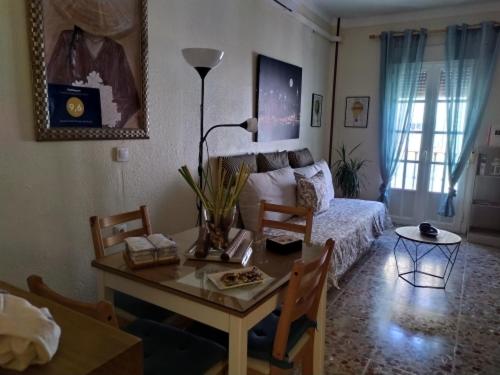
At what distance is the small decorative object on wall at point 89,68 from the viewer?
5.73ft

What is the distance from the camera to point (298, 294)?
1.34 m

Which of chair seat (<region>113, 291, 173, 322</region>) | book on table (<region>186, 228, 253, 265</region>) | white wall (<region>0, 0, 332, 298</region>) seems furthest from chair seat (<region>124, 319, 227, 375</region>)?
white wall (<region>0, 0, 332, 298</region>)

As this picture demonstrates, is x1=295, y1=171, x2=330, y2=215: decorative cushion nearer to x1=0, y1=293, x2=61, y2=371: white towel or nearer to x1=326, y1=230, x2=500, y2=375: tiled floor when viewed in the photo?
x1=326, y1=230, x2=500, y2=375: tiled floor

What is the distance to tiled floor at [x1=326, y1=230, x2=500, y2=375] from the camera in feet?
6.80

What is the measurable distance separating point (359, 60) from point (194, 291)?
4559 millimetres

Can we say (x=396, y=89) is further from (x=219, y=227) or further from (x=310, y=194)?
(x=219, y=227)

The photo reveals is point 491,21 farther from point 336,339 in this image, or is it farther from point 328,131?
Answer: point 336,339

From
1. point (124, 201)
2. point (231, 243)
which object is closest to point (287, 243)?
point (231, 243)

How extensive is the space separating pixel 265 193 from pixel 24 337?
2353 mm

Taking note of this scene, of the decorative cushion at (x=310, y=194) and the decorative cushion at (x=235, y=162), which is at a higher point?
the decorative cushion at (x=235, y=162)

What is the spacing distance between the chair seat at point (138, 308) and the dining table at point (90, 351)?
2.74 ft

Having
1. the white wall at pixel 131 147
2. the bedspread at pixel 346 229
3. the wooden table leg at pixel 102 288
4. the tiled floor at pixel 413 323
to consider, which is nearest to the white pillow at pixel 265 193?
the bedspread at pixel 346 229

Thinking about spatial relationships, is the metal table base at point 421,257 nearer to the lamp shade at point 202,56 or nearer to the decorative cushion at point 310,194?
the decorative cushion at point 310,194

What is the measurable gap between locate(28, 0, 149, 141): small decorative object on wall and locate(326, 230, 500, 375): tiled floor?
185cm
